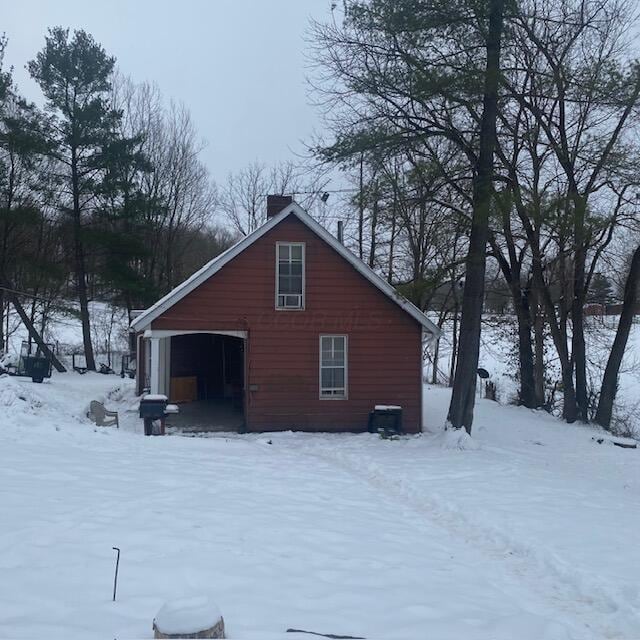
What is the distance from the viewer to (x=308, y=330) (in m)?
17.9

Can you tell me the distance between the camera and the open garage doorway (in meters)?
20.7

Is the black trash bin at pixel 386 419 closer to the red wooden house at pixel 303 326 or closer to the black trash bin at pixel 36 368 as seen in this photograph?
the red wooden house at pixel 303 326

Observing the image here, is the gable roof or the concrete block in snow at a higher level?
the gable roof

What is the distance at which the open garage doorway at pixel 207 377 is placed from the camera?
20672mm

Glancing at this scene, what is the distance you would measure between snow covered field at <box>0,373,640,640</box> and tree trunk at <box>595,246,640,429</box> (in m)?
8.45

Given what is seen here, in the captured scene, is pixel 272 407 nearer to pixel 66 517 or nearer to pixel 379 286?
pixel 379 286

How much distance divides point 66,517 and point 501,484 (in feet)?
22.3

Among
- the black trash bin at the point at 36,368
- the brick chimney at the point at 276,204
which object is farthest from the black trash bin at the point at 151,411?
the black trash bin at the point at 36,368

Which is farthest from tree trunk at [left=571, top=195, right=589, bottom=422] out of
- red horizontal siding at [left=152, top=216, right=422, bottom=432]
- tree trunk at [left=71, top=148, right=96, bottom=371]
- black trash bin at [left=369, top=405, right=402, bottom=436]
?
tree trunk at [left=71, top=148, right=96, bottom=371]

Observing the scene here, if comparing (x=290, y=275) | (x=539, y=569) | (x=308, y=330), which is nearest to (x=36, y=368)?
(x=290, y=275)

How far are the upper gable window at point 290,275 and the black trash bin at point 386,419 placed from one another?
3.16 metres

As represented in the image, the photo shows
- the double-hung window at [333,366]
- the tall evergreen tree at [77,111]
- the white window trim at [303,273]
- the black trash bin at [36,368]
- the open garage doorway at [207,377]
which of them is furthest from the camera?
the tall evergreen tree at [77,111]

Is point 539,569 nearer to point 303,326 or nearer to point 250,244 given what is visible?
point 303,326

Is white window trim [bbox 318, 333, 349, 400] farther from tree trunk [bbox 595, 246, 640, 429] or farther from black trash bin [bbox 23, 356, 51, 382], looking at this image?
black trash bin [bbox 23, 356, 51, 382]
